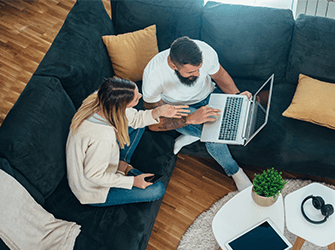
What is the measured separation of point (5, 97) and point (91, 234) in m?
1.56

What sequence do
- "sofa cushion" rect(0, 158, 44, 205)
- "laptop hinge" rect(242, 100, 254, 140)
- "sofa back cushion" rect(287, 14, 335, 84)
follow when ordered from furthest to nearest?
"sofa back cushion" rect(287, 14, 335, 84)
"laptop hinge" rect(242, 100, 254, 140)
"sofa cushion" rect(0, 158, 44, 205)

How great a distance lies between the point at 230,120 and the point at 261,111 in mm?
195

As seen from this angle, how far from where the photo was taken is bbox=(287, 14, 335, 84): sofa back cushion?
1.97 metres

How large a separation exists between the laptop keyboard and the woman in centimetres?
30

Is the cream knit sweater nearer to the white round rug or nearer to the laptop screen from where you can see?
the white round rug

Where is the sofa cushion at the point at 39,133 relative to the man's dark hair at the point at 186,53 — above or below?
below

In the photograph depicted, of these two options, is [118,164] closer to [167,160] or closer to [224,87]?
[167,160]

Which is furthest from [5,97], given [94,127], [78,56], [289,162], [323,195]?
[323,195]

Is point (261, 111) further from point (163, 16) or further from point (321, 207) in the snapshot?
point (163, 16)

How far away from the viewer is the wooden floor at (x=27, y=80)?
2055 mm

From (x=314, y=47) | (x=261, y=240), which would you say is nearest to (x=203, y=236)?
(x=261, y=240)

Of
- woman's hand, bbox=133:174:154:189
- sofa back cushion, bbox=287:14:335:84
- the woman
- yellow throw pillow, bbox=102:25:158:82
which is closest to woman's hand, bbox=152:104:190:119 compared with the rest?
the woman

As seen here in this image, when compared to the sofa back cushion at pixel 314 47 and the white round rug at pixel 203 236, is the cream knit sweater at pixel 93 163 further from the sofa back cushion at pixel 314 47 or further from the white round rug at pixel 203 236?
the sofa back cushion at pixel 314 47

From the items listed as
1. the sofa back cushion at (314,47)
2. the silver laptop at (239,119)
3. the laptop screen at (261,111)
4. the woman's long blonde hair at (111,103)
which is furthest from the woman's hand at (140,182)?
the sofa back cushion at (314,47)
